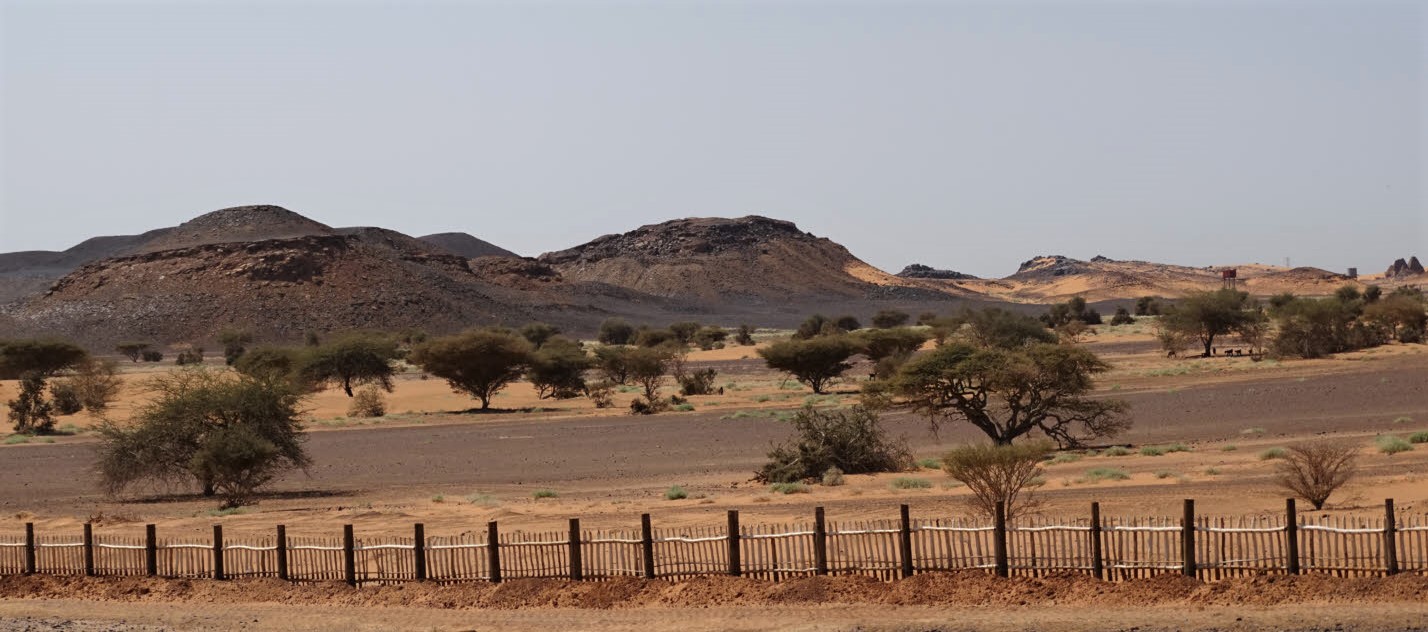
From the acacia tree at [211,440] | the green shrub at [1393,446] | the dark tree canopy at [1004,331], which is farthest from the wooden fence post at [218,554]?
the dark tree canopy at [1004,331]

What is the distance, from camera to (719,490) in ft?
92.8

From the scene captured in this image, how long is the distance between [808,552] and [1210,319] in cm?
5951

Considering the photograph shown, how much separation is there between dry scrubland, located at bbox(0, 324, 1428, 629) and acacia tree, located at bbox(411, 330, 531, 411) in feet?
4.99

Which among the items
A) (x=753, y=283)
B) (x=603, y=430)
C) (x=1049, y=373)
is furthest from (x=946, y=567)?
(x=753, y=283)

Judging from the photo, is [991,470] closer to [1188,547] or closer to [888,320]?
[1188,547]

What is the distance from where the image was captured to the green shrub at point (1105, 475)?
2633 cm

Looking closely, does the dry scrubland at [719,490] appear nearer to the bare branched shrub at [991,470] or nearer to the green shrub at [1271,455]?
the green shrub at [1271,455]

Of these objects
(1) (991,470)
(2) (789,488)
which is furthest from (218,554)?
(2) (789,488)

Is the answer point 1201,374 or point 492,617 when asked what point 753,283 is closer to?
point 1201,374

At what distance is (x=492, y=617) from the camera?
1670cm

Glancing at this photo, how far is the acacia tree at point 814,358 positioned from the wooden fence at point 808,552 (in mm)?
41341

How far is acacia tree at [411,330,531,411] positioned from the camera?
6047cm

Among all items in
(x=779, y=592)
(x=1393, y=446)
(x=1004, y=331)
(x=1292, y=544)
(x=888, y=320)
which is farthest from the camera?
(x=888, y=320)

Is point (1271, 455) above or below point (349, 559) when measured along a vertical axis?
below
